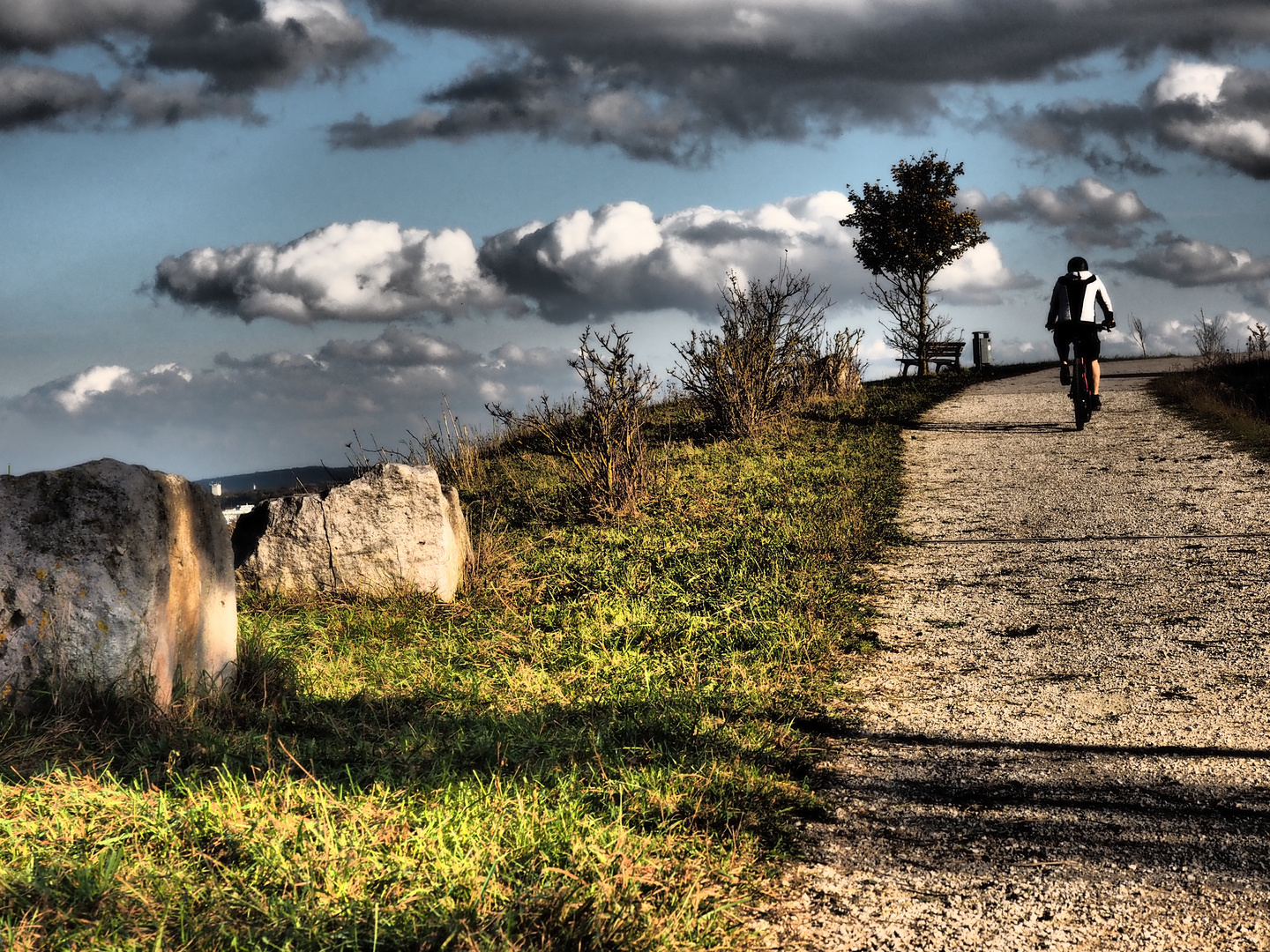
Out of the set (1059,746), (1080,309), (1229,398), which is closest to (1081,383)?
(1080,309)

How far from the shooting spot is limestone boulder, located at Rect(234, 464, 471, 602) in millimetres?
6465

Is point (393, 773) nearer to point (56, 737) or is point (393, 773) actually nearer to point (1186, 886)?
point (56, 737)

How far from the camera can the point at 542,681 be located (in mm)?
4789

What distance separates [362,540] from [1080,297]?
9.33 meters

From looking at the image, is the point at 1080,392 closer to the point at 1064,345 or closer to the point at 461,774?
the point at 1064,345

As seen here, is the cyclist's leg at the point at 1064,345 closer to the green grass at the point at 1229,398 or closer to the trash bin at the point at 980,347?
the green grass at the point at 1229,398

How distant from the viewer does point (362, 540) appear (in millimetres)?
6480

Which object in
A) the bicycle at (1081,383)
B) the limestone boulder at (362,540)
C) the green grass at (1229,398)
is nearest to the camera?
the limestone boulder at (362,540)

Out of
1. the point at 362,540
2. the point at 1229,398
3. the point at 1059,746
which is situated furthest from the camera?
the point at 1229,398

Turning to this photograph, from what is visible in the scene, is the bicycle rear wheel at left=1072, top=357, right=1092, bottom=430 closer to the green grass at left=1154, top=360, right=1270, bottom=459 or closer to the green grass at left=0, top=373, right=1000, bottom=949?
the green grass at left=1154, top=360, right=1270, bottom=459

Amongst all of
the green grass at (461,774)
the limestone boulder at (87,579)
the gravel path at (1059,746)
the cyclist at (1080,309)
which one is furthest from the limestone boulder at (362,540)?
the cyclist at (1080,309)

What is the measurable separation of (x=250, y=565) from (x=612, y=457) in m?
3.48

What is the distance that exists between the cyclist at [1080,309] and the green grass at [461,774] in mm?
6668

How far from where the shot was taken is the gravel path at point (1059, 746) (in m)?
2.66
